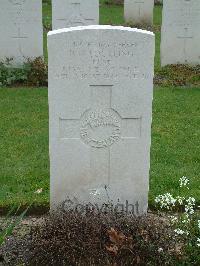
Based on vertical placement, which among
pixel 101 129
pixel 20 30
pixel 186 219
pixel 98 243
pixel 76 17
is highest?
pixel 76 17

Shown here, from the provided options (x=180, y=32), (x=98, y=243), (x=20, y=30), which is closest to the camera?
(x=98, y=243)

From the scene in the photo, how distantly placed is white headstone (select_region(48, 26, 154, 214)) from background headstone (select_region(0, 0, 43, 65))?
565 cm

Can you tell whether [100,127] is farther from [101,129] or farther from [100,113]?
[100,113]

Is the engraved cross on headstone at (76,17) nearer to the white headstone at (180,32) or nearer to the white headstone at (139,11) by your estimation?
the white headstone at (180,32)

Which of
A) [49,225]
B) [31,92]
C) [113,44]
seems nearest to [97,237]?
[49,225]

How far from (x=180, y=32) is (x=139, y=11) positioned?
6001 mm

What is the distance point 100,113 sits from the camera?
4188mm

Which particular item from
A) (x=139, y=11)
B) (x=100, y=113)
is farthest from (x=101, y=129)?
(x=139, y=11)

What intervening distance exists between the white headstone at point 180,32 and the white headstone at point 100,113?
6201 mm

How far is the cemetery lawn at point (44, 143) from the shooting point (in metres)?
5.25

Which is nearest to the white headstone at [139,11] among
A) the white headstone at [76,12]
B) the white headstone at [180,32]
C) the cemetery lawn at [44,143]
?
the white headstone at [180,32]

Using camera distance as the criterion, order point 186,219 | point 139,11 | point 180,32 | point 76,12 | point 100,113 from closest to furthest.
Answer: point 186,219, point 100,113, point 76,12, point 180,32, point 139,11

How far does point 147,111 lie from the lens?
416 centimetres

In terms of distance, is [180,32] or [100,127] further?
[180,32]
